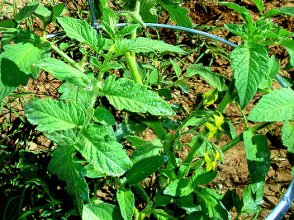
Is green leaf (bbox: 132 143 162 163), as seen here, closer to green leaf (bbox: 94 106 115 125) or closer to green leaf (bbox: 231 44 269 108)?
green leaf (bbox: 94 106 115 125)

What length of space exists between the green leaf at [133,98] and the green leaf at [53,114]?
0.34 feet

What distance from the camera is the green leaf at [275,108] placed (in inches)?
49.3

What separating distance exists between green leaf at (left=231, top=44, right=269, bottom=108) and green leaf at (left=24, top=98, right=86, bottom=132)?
1.32 feet

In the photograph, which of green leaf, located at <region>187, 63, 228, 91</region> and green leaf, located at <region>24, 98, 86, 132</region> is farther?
green leaf, located at <region>187, 63, 228, 91</region>

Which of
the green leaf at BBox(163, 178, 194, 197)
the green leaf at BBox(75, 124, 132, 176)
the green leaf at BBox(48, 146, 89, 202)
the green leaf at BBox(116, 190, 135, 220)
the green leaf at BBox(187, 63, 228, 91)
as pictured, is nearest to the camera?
the green leaf at BBox(75, 124, 132, 176)

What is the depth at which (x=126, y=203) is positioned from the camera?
1.41 meters

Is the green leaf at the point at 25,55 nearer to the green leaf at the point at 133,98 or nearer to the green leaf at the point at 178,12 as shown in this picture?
the green leaf at the point at 133,98


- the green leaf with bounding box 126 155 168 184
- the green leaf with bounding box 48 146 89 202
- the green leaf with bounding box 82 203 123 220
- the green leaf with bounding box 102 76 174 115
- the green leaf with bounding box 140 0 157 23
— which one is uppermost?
the green leaf with bounding box 140 0 157 23

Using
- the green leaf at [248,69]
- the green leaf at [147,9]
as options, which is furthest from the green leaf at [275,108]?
the green leaf at [147,9]

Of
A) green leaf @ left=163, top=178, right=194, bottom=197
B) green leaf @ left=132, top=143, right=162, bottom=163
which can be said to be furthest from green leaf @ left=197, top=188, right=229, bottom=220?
green leaf @ left=132, top=143, right=162, bottom=163

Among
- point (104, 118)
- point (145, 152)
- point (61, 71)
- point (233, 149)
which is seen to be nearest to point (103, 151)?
point (104, 118)

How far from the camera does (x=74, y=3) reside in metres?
2.71

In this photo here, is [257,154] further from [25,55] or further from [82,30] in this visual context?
[25,55]

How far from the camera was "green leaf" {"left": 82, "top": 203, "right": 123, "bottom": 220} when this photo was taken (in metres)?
1.37
